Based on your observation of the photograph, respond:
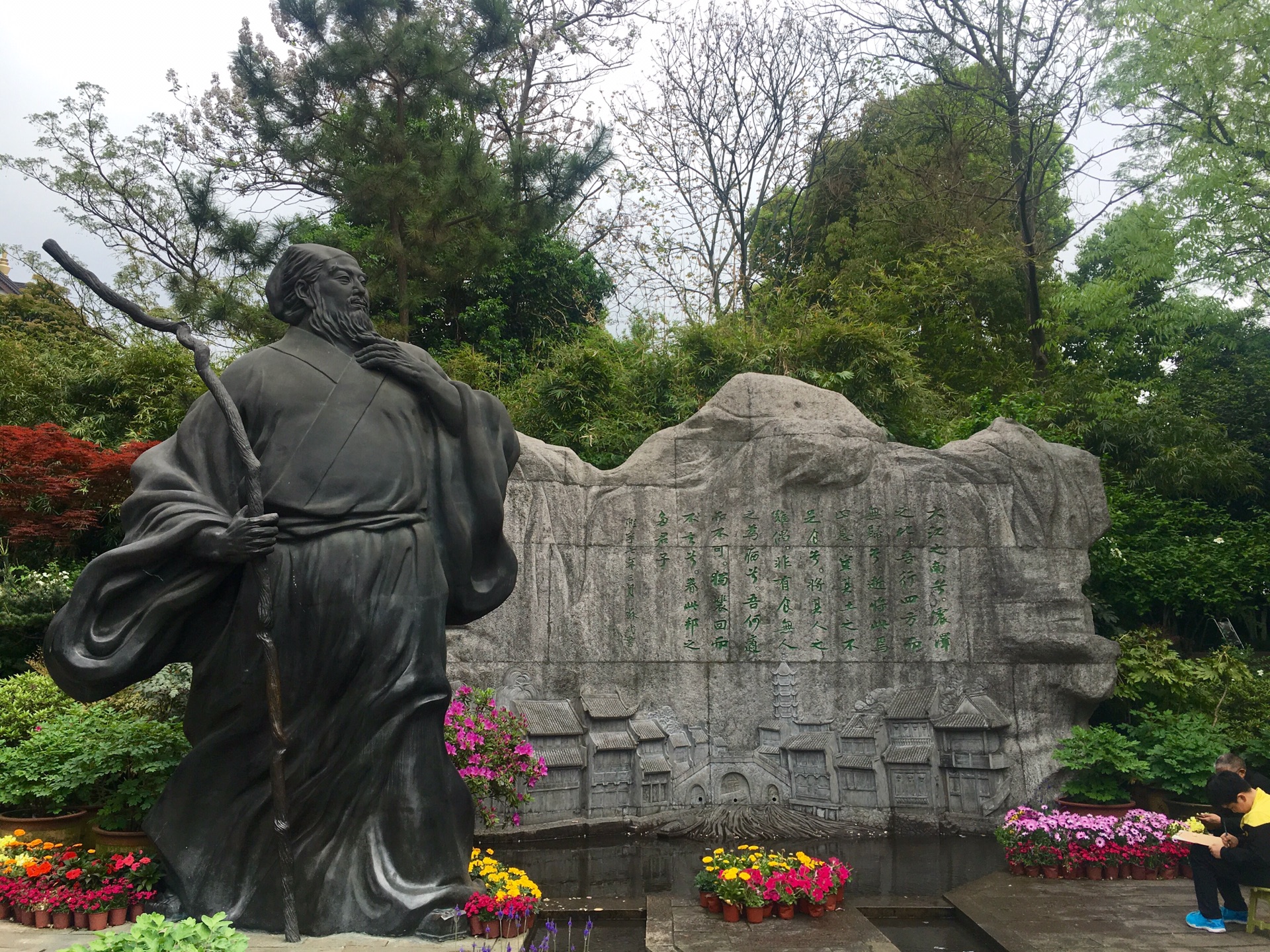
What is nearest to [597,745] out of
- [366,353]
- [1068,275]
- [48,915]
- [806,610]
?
[806,610]

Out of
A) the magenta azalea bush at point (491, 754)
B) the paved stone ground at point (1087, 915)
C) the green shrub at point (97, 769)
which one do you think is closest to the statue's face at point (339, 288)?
the green shrub at point (97, 769)

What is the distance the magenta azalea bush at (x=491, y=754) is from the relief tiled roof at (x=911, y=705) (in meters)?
2.57

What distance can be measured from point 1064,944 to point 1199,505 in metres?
8.82

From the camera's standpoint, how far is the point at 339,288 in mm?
3307

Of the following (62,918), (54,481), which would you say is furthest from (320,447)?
(54,481)

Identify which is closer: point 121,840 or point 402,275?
point 121,840

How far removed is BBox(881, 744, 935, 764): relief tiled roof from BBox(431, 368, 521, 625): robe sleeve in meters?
4.53

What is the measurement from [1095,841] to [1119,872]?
0.21 m

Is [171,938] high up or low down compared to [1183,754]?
down

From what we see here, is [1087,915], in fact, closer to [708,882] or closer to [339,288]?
[708,882]

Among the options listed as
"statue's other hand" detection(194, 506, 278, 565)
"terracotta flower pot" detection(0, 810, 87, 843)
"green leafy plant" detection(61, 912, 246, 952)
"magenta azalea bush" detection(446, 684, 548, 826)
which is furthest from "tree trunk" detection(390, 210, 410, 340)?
"green leafy plant" detection(61, 912, 246, 952)

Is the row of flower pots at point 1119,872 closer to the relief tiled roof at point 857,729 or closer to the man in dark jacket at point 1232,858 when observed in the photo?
the man in dark jacket at point 1232,858

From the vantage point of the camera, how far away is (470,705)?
6.42m

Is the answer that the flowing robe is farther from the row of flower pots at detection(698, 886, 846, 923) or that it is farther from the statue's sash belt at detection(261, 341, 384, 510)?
the row of flower pots at detection(698, 886, 846, 923)
